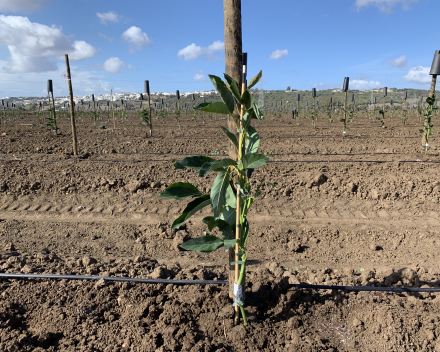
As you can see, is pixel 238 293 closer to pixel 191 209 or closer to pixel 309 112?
pixel 191 209

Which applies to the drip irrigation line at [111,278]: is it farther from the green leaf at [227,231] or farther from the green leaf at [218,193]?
the green leaf at [218,193]

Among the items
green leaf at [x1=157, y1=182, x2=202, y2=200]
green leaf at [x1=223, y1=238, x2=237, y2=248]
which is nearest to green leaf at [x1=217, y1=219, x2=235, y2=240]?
green leaf at [x1=223, y1=238, x2=237, y2=248]

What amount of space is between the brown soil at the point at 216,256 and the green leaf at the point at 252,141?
3.84 ft

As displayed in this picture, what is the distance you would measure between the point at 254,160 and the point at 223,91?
0.43 metres

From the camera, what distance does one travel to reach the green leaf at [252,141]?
1.90 m

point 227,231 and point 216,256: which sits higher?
point 227,231

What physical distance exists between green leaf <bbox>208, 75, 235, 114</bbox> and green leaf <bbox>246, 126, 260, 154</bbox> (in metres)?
0.25

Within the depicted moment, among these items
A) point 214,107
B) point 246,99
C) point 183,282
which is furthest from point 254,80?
point 183,282

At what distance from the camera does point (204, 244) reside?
6.12 feet

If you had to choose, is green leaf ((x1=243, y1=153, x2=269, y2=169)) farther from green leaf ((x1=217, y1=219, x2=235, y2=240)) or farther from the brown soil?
the brown soil

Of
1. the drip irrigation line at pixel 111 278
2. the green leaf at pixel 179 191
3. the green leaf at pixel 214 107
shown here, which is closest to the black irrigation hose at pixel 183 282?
the drip irrigation line at pixel 111 278

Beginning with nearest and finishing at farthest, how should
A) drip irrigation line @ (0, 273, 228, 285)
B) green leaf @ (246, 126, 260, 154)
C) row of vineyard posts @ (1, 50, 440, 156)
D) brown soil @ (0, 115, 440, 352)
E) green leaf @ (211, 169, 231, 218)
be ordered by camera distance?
green leaf @ (211, 169, 231, 218)
green leaf @ (246, 126, 260, 154)
brown soil @ (0, 115, 440, 352)
drip irrigation line @ (0, 273, 228, 285)
row of vineyard posts @ (1, 50, 440, 156)

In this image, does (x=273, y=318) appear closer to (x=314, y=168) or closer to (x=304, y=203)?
(x=304, y=203)

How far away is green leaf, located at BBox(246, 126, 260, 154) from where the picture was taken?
1896 mm
